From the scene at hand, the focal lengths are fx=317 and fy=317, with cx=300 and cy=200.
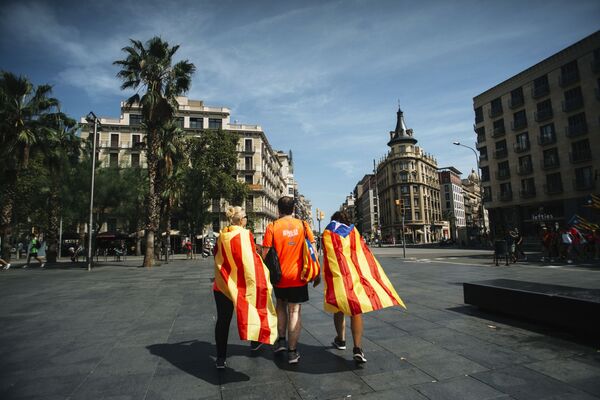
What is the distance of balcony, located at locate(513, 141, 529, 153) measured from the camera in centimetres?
3685

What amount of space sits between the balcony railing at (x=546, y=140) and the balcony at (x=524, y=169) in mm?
2706

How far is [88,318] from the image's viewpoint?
5.89 m

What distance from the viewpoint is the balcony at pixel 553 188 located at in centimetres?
3366

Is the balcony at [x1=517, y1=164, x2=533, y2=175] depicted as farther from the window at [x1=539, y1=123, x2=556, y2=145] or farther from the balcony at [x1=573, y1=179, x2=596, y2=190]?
the balcony at [x1=573, y1=179, x2=596, y2=190]

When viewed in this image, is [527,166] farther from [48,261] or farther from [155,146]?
[48,261]

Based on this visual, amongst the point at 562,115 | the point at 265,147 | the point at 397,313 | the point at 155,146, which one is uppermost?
the point at 265,147

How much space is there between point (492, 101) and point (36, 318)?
48.2m

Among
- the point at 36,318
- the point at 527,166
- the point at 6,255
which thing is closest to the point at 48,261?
the point at 6,255

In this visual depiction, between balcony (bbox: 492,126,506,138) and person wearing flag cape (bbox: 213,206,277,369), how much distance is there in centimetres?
4517

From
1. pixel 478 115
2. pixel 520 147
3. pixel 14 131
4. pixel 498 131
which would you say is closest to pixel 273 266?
pixel 14 131

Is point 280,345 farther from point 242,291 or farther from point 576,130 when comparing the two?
point 576,130

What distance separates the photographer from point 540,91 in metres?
34.9

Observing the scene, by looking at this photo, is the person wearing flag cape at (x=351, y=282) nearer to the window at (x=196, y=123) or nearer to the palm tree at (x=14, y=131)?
the palm tree at (x=14, y=131)

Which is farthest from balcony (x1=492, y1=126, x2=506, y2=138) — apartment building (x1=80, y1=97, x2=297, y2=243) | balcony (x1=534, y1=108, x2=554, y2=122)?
apartment building (x1=80, y1=97, x2=297, y2=243)
